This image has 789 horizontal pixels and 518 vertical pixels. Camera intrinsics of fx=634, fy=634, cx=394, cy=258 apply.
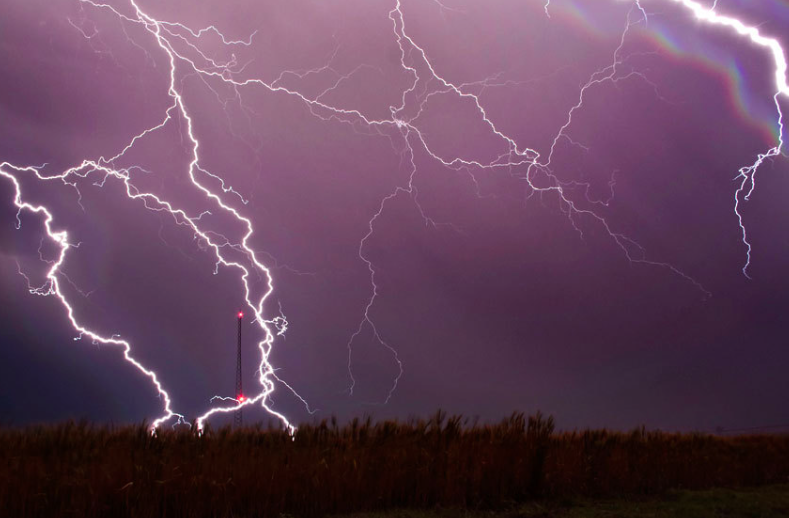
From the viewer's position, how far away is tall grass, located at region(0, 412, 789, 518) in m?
4.98

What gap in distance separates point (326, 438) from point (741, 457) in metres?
7.04

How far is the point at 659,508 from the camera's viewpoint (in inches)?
263

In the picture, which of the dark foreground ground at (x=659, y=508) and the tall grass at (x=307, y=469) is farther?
the dark foreground ground at (x=659, y=508)

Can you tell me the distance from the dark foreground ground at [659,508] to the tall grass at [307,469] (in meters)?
0.29

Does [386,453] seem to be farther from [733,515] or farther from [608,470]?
[733,515]

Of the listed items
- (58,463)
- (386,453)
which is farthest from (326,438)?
(58,463)

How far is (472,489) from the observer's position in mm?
6258

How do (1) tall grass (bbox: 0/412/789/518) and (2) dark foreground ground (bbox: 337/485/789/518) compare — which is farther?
(2) dark foreground ground (bbox: 337/485/789/518)

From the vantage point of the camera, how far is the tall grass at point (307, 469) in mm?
4980

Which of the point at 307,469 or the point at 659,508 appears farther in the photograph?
the point at 659,508

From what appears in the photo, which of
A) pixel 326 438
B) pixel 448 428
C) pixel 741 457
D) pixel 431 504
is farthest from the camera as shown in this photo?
pixel 741 457

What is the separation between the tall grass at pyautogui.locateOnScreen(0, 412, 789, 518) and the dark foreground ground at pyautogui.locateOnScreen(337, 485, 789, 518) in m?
0.29

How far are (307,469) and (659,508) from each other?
3.79m

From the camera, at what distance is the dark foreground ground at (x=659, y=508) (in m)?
5.80
